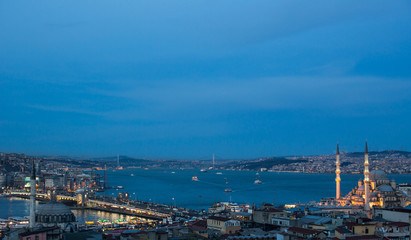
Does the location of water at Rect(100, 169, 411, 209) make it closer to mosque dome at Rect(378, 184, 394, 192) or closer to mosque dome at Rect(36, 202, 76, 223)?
mosque dome at Rect(378, 184, 394, 192)

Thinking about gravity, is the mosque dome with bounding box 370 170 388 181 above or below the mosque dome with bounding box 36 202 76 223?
above

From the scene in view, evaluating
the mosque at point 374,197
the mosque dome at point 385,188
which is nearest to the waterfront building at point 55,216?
the mosque at point 374,197

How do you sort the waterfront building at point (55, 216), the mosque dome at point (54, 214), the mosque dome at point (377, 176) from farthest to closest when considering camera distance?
the mosque dome at point (377, 176), the mosque dome at point (54, 214), the waterfront building at point (55, 216)

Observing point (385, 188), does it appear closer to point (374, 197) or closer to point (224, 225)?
point (374, 197)

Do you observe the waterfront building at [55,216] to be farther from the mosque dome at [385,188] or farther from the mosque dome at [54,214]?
the mosque dome at [385,188]

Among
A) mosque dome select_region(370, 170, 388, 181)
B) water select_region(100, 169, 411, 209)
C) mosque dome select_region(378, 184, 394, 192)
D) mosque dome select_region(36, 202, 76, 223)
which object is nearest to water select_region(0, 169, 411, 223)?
water select_region(100, 169, 411, 209)

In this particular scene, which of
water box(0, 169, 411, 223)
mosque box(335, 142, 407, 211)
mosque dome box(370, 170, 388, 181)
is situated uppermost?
mosque dome box(370, 170, 388, 181)

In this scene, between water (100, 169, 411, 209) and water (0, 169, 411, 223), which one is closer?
water (0, 169, 411, 223)

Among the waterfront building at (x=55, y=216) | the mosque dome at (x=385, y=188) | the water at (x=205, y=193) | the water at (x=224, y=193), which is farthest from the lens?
the water at (x=224, y=193)

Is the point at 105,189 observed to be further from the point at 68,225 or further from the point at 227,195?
the point at 68,225
